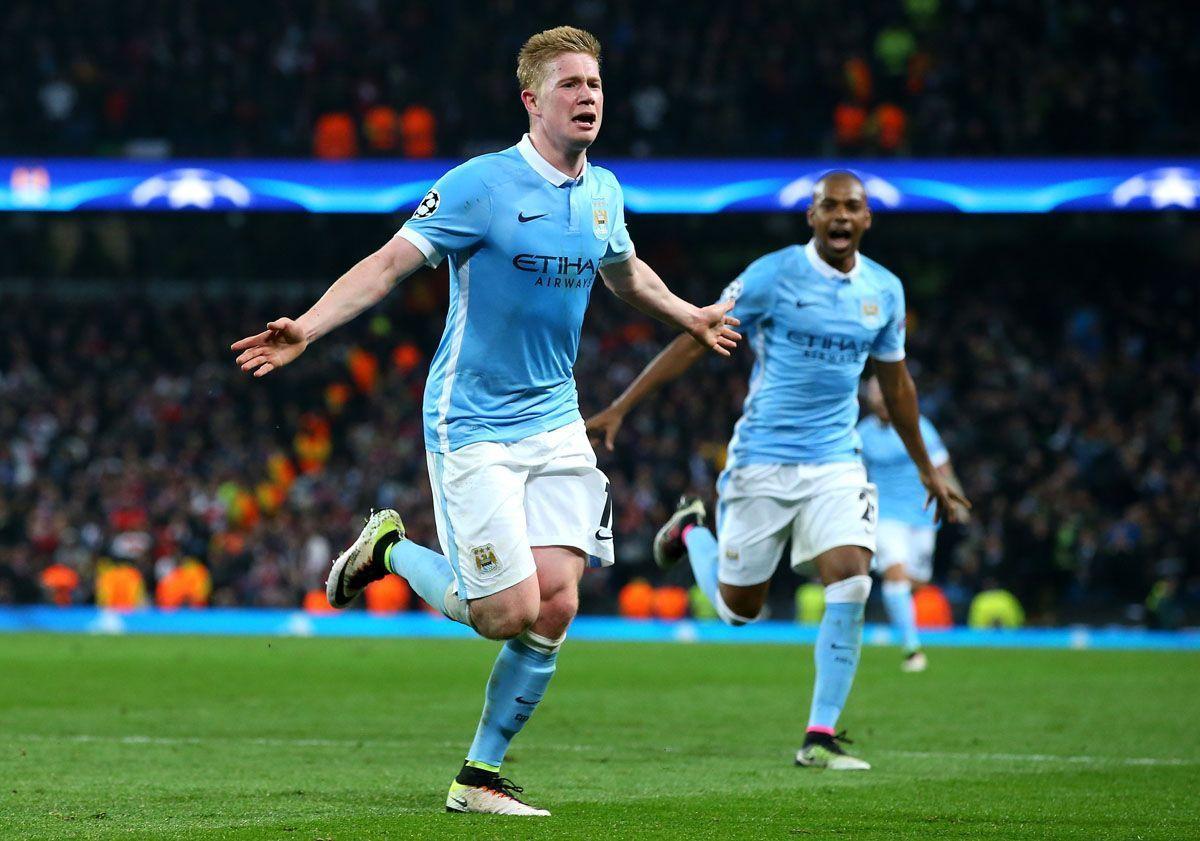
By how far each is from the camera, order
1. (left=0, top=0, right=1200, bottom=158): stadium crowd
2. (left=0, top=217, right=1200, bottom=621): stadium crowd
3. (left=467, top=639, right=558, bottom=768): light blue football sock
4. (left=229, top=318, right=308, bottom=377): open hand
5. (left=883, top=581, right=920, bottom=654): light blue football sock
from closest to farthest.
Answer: (left=229, top=318, right=308, bottom=377): open hand → (left=467, top=639, right=558, bottom=768): light blue football sock → (left=883, top=581, right=920, bottom=654): light blue football sock → (left=0, top=217, right=1200, bottom=621): stadium crowd → (left=0, top=0, right=1200, bottom=158): stadium crowd

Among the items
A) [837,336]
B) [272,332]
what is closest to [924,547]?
[837,336]

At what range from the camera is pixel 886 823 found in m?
5.80

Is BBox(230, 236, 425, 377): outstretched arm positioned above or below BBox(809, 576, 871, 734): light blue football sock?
above

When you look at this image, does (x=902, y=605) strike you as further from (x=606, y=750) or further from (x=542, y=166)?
(x=542, y=166)

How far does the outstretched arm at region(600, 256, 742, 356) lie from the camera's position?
20.5 ft

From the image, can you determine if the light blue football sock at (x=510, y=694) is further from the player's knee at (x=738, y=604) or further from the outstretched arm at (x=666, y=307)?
the player's knee at (x=738, y=604)

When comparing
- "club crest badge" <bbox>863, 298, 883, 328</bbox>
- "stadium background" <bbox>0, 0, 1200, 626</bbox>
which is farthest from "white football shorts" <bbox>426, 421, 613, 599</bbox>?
"stadium background" <bbox>0, 0, 1200, 626</bbox>

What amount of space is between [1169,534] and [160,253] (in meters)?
16.6

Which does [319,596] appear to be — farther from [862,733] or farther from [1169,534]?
[862,733]

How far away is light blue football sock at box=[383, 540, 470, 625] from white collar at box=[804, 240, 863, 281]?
2.78 metres

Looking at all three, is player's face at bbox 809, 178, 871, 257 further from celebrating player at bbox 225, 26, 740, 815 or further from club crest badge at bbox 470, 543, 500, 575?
club crest badge at bbox 470, 543, 500, 575

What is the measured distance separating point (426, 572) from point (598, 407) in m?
19.0

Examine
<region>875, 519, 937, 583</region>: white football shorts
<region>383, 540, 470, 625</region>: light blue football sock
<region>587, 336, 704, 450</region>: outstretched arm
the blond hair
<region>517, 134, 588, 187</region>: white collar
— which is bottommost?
<region>875, 519, 937, 583</region>: white football shorts

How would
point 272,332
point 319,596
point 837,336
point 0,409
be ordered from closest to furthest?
point 272,332 < point 837,336 < point 319,596 < point 0,409
